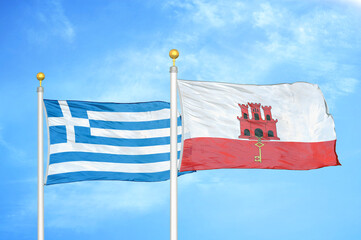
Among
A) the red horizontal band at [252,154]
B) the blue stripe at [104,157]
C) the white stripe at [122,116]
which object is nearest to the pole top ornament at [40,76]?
the white stripe at [122,116]

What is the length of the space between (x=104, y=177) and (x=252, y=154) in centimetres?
401

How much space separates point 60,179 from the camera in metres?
14.8

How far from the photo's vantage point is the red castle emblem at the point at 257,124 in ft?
46.3

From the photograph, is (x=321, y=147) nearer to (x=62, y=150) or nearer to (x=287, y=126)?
(x=287, y=126)

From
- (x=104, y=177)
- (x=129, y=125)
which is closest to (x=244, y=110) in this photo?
(x=129, y=125)

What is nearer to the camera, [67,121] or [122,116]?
[67,121]

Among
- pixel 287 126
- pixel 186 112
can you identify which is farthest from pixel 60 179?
pixel 287 126

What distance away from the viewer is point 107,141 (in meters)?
15.4

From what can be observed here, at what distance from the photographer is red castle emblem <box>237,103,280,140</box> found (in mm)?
14125

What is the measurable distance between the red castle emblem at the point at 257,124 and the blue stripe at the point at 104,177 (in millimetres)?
2367

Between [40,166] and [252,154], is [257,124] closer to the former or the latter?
→ [252,154]

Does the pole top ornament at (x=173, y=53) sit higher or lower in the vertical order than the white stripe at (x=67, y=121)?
higher

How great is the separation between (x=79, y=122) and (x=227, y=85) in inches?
165

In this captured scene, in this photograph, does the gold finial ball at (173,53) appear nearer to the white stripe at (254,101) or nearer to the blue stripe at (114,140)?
the white stripe at (254,101)
